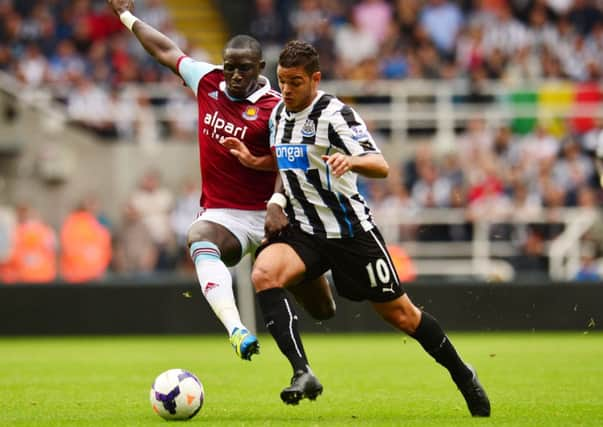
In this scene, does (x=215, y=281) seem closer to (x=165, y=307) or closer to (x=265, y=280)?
(x=265, y=280)

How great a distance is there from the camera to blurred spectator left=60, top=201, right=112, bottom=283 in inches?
788

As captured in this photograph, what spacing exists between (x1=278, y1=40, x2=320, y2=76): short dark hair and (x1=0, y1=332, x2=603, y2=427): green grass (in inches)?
84.8

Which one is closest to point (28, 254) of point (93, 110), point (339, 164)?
point (93, 110)

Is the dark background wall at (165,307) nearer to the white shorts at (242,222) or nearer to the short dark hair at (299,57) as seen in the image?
the white shorts at (242,222)

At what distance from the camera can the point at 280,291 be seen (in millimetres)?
8016

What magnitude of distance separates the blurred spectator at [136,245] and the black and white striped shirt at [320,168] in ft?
40.4

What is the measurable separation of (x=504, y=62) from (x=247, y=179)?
13.9m

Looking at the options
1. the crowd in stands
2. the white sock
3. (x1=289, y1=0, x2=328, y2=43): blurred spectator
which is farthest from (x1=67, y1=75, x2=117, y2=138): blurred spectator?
the white sock

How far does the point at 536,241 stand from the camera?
19359 mm

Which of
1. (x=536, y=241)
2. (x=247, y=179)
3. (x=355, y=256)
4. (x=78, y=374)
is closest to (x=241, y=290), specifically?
(x=536, y=241)

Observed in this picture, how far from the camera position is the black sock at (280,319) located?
26.0 ft

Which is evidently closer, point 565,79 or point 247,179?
point 247,179

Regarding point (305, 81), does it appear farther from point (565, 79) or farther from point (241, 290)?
point (565, 79)

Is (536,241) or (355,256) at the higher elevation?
(355,256)
